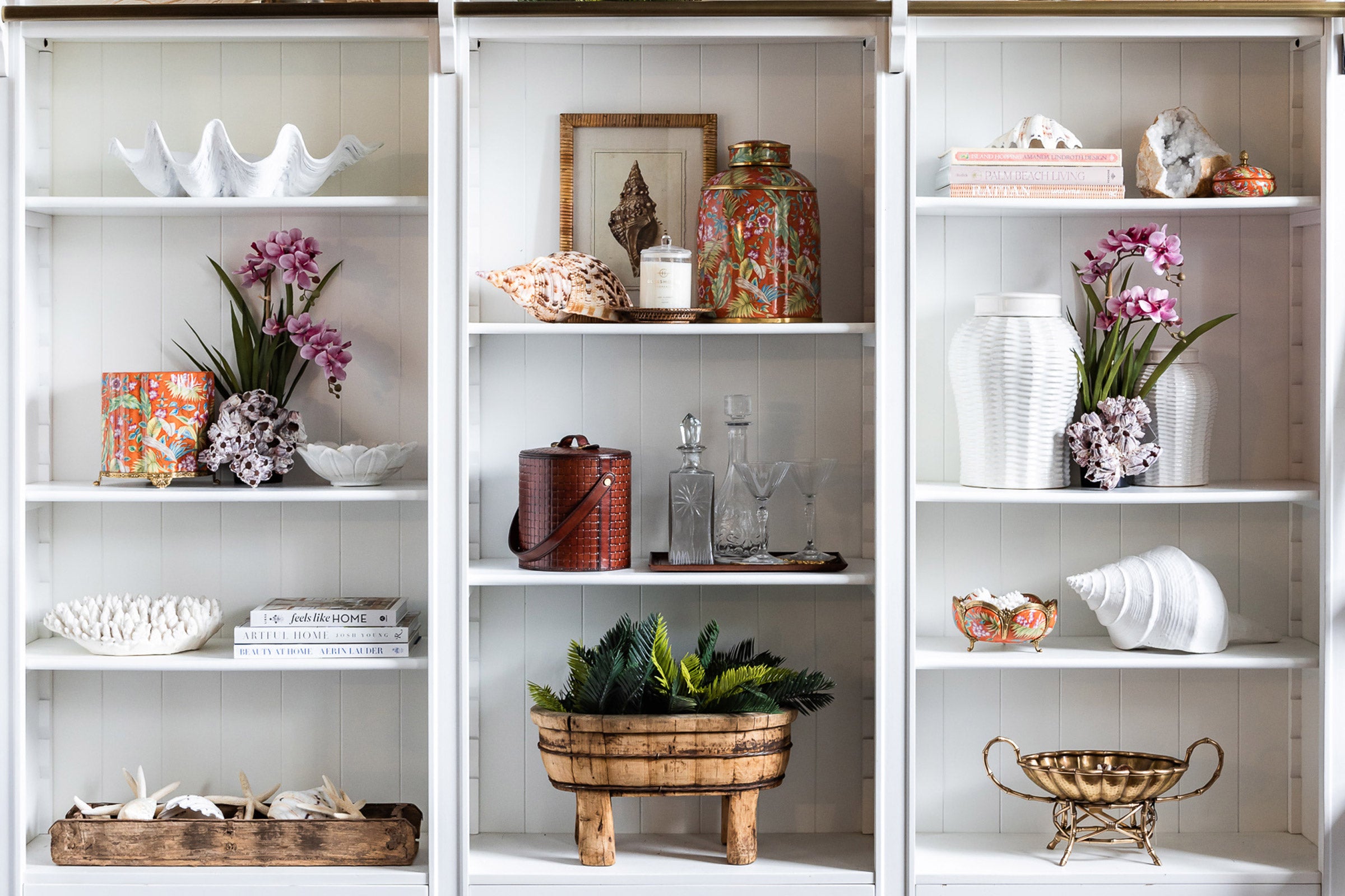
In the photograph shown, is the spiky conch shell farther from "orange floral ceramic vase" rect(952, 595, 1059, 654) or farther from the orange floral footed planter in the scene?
"orange floral ceramic vase" rect(952, 595, 1059, 654)

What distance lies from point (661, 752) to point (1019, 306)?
3.31 feet

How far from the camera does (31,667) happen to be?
195 cm

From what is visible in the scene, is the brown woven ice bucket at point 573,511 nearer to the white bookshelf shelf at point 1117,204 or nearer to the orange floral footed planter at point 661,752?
the orange floral footed planter at point 661,752

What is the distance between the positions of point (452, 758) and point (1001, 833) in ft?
3.57

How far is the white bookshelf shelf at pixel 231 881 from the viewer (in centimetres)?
191

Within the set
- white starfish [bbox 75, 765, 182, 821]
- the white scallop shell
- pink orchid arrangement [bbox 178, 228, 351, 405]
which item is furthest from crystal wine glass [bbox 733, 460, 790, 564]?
white starfish [bbox 75, 765, 182, 821]

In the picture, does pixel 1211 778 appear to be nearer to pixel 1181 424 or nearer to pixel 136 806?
pixel 1181 424

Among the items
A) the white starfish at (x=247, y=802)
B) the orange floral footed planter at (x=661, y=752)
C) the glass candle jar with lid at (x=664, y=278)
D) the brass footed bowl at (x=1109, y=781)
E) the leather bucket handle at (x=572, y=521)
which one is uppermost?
the glass candle jar with lid at (x=664, y=278)

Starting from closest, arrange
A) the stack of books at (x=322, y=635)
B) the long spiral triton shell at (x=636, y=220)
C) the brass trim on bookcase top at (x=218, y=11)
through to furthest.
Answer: the brass trim on bookcase top at (x=218, y=11) → the stack of books at (x=322, y=635) → the long spiral triton shell at (x=636, y=220)

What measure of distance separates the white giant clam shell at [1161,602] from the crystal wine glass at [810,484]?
47 centimetres

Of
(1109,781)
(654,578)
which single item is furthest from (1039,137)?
(1109,781)

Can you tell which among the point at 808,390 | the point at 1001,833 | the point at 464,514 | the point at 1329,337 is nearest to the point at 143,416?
the point at 464,514

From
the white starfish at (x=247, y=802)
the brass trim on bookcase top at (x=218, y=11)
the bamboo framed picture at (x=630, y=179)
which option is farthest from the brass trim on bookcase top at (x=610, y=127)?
the white starfish at (x=247, y=802)

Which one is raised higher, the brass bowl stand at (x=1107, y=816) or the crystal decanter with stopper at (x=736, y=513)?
the crystal decanter with stopper at (x=736, y=513)
